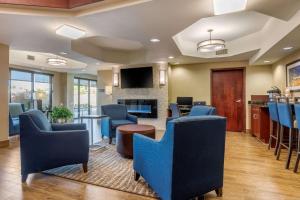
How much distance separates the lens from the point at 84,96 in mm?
10680

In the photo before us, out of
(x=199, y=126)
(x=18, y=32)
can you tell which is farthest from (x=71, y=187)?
(x=18, y=32)

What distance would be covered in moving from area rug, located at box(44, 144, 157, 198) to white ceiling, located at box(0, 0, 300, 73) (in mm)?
2256

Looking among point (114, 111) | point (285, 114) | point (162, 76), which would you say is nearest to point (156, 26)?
point (285, 114)

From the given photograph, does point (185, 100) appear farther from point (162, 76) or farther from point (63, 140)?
point (63, 140)

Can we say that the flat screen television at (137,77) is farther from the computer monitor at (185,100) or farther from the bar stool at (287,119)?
the bar stool at (287,119)

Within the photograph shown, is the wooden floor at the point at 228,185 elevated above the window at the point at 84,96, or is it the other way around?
the window at the point at 84,96

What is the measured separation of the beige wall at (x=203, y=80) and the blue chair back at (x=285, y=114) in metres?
2.96

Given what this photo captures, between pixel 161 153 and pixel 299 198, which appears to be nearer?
pixel 161 153

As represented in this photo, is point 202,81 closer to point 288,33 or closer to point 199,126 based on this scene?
point 288,33

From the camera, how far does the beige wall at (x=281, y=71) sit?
4.67 metres

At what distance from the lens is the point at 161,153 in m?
1.84

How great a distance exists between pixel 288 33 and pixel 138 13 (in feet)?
8.11

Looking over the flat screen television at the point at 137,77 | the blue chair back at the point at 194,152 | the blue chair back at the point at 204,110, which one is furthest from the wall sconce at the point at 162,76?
the blue chair back at the point at 194,152

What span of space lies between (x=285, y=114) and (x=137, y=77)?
468 centimetres
